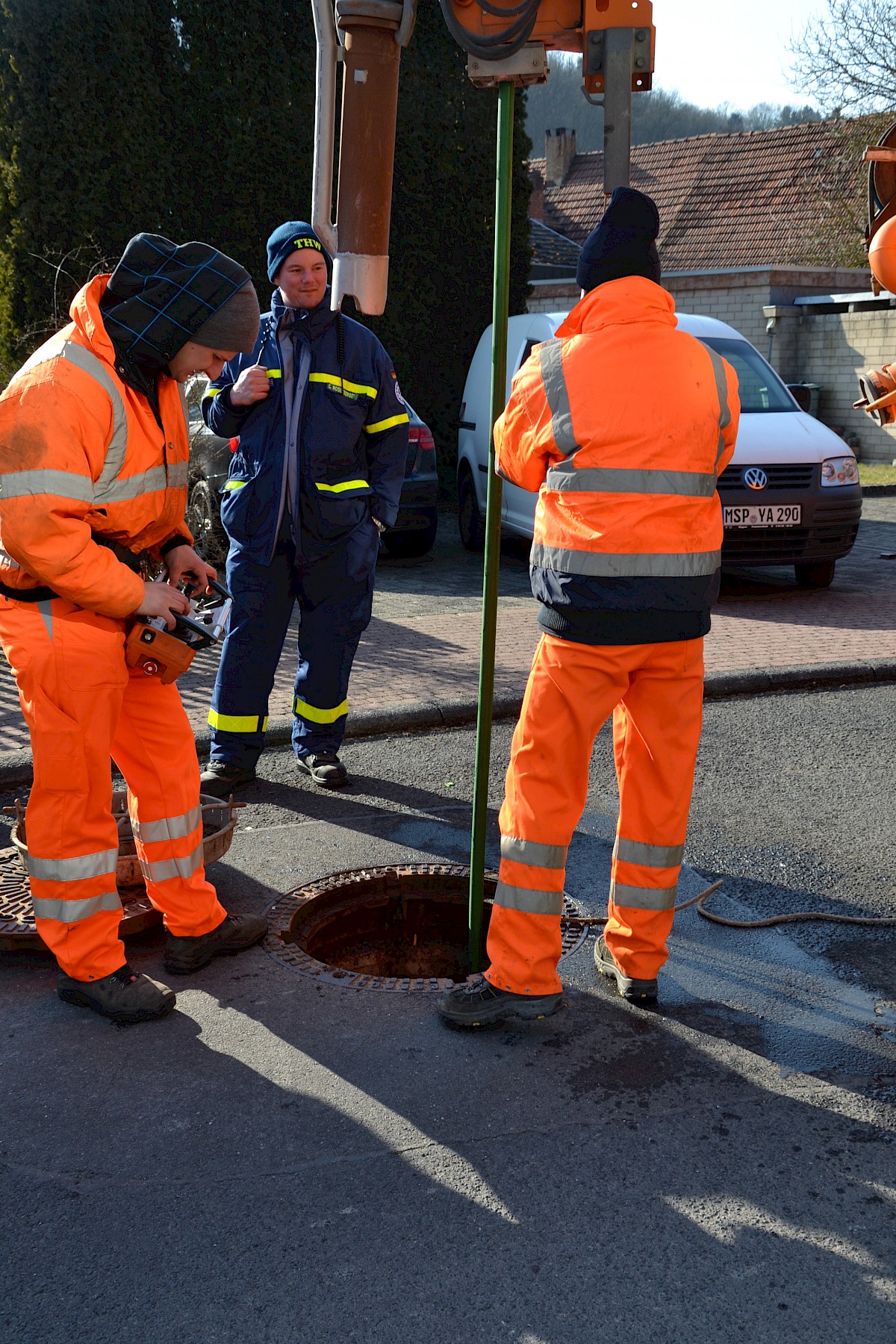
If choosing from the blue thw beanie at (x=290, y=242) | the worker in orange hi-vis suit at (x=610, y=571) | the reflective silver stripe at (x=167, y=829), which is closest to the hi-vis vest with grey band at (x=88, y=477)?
the reflective silver stripe at (x=167, y=829)

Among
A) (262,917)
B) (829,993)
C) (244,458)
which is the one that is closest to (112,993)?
(262,917)

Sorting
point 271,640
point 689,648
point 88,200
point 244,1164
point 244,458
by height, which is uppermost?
point 88,200

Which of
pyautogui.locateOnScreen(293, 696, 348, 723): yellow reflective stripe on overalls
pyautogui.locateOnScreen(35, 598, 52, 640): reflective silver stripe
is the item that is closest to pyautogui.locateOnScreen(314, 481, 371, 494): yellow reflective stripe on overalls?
pyautogui.locateOnScreen(293, 696, 348, 723): yellow reflective stripe on overalls

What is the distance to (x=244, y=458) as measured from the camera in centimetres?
525

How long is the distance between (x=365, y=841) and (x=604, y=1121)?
1.97m

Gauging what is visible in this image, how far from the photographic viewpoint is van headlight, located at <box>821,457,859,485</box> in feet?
30.9

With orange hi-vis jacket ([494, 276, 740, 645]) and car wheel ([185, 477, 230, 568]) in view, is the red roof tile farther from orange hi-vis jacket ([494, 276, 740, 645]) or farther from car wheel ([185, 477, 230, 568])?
orange hi-vis jacket ([494, 276, 740, 645])

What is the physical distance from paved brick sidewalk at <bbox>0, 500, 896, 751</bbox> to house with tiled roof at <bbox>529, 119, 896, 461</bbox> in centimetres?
706

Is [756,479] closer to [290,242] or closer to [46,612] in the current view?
[290,242]

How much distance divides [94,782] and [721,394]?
1.95m

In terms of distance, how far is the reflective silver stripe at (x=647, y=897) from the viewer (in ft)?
11.6

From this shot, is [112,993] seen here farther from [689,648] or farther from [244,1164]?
[689,648]

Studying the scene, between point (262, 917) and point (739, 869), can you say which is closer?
point (262, 917)

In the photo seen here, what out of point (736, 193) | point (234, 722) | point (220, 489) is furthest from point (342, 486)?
point (736, 193)
